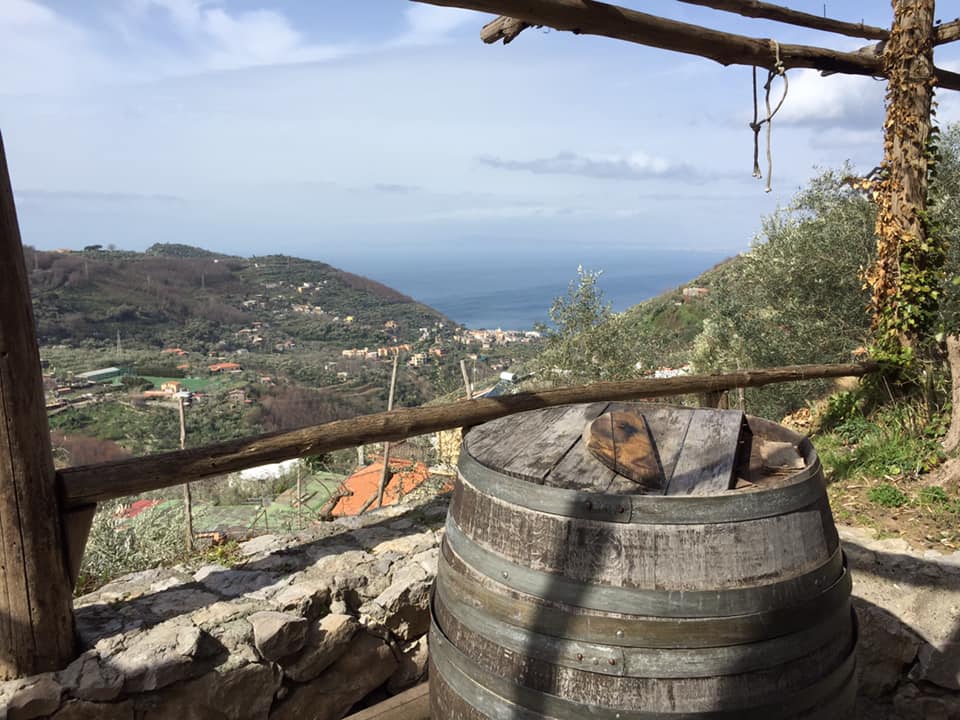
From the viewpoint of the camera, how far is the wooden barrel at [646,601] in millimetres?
1251

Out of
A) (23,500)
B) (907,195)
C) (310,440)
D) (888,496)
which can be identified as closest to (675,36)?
(907,195)

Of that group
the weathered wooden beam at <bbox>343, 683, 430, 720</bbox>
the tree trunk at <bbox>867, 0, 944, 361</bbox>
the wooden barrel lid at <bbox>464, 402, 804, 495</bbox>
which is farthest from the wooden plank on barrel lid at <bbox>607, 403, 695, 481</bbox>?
the tree trunk at <bbox>867, 0, 944, 361</bbox>

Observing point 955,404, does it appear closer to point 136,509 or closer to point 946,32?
point 946,32

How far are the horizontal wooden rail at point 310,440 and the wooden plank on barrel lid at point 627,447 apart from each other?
4.80 feet

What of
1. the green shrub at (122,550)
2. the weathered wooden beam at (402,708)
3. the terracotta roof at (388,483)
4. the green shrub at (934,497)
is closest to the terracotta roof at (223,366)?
the terracotta roof at (388,483)

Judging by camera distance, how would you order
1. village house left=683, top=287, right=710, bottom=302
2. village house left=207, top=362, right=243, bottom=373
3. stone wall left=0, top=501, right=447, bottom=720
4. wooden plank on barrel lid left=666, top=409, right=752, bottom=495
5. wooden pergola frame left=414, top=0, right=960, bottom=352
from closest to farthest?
wooden plank on barrel lid left=666, top=409, right=752, bottom=495
stone wall left=0, top=501, right=447, bottom=720
wooden pergola frame left=414, top=0, right=960, bottom=352
village house left=683, top=287, right=710, bottom=302
village house left=207, top=362, right=243, bottom=373

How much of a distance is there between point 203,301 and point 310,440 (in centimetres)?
3483

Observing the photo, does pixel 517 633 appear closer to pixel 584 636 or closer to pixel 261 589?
pixel 584 636

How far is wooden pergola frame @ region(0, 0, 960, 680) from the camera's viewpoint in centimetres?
189

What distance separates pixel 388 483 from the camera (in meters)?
7.95

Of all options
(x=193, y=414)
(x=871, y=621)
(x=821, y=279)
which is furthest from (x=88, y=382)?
(x=871, y=621)

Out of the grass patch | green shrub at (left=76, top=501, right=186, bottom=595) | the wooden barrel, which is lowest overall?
the grass patch

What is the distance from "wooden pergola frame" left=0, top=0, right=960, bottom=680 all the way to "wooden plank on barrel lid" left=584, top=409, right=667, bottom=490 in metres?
1.48

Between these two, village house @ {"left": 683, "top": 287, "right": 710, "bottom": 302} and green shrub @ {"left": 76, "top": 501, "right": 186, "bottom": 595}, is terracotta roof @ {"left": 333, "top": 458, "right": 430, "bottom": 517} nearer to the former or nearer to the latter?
green shrub @ {"left": 76, "top": 501, "right": 186, "bottom": 595}
